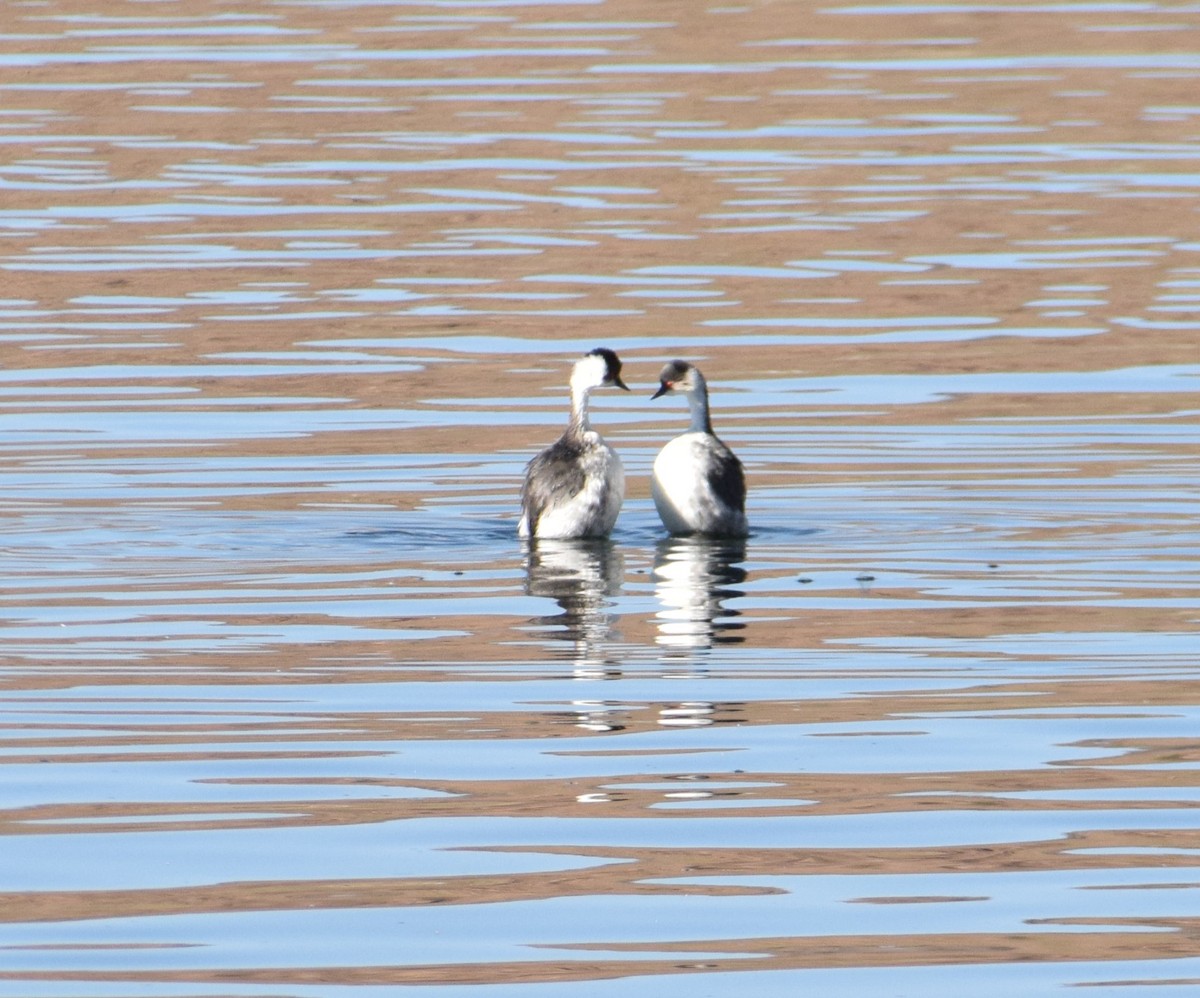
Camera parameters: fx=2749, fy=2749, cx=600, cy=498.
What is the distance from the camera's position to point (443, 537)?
11.8 meters

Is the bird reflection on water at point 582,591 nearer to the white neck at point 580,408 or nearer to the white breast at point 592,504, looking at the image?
the white breast at point 592,504

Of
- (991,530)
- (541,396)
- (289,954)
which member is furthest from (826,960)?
(541,396)

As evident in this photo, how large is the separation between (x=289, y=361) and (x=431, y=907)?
10.4 metres

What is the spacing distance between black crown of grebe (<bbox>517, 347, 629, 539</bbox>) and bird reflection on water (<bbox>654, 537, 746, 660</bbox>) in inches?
12.4

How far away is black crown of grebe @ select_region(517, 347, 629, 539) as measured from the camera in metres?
11.9

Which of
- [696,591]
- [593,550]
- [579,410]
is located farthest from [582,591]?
[579,410]

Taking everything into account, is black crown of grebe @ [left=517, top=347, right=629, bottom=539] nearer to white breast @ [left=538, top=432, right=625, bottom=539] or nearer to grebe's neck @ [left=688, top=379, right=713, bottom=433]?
white breast @ [left=538, top=432, right=625, bottom=539]

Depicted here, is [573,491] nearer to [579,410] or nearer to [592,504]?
[592,504]

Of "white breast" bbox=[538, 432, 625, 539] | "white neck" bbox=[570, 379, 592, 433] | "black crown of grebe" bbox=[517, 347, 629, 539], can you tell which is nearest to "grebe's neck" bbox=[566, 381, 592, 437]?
"white neck" bbox=[570, 379, 592, 433]

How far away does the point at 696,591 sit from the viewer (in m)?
10.6

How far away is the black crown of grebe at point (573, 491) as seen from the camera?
1188cm

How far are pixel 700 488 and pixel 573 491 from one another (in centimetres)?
55

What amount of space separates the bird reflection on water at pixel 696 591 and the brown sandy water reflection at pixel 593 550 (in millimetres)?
63

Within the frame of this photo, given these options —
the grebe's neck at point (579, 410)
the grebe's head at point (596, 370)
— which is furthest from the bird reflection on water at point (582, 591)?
the grebe's head at point (596, 370)
